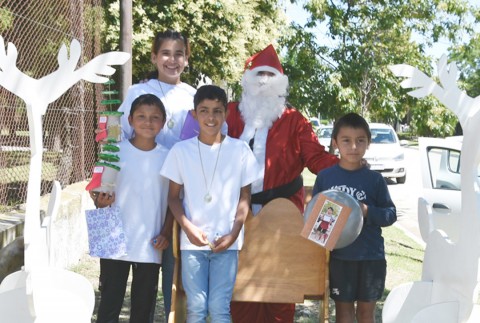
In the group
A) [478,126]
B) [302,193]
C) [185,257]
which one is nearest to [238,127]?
[302,193]

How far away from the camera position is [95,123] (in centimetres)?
789

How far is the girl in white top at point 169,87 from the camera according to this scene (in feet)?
12.7

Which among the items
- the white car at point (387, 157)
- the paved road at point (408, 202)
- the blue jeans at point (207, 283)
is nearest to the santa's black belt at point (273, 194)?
the blue jeans at point (207, 283)

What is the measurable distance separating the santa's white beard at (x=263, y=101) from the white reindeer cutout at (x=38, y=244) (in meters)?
1.23

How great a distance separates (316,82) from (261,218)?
15.6ft

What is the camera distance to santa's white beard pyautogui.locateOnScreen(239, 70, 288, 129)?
405cm

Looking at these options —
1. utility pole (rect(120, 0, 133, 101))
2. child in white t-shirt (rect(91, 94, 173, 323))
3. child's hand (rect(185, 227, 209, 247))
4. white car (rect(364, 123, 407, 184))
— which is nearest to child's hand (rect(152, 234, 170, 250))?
child in white t-shirt (rect(91, 94, 173, 323))

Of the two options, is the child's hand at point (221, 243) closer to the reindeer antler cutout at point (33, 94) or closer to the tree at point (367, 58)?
the reindeer antler cutout at point (33, 94)

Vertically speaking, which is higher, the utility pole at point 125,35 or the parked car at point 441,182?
the utility pole at point 125,35

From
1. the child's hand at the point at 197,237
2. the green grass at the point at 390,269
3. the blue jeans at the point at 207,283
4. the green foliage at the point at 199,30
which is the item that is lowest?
the green grass at the point at 390,269

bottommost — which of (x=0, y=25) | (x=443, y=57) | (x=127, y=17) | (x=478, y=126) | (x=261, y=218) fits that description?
(x=261, y=218)

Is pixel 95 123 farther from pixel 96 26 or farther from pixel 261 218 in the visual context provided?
pixel 261 218

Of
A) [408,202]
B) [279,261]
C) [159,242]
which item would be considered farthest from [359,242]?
[408,202]

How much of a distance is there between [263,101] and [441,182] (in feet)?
9.68
